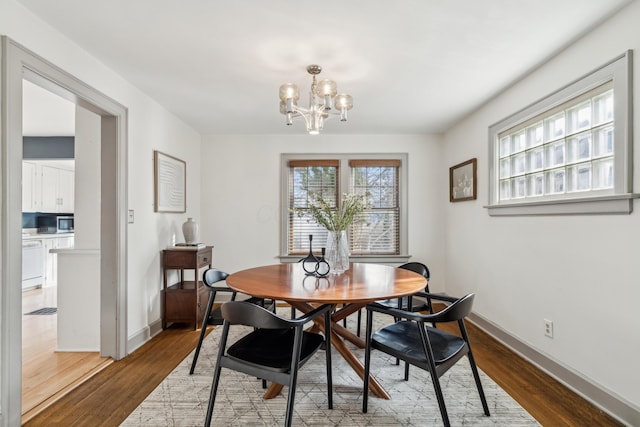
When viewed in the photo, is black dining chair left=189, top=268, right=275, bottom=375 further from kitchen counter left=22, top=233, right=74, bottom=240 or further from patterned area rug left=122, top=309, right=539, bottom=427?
kitchen counter left=22, top=233, right=74, bottom=240

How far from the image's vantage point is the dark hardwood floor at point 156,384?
1882mm

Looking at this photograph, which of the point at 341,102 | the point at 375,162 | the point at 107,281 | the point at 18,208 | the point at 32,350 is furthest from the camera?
the point at 375,162

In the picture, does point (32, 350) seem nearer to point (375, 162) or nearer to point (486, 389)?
point (486, 389)

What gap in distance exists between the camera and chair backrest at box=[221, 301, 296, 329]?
1.54 meters

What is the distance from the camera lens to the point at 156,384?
2.27 metres

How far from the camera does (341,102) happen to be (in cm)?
237

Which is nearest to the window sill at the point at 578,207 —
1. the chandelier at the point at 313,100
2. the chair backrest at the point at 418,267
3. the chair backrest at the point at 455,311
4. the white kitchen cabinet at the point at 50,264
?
the chair backrest at the point at 418,267

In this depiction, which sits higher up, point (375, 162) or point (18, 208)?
point (375, 162)

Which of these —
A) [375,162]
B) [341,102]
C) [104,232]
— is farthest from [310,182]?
[104,232]

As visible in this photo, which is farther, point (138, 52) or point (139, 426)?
point (138, 52)

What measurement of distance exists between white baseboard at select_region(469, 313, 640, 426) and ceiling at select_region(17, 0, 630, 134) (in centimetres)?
224

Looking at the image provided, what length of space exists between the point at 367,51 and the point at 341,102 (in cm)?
38

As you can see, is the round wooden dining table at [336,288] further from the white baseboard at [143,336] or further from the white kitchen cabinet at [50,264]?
the white kitchen cabinet at [50,264]

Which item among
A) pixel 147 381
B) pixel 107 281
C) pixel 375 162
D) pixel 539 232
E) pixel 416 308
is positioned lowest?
pixel 147 381
